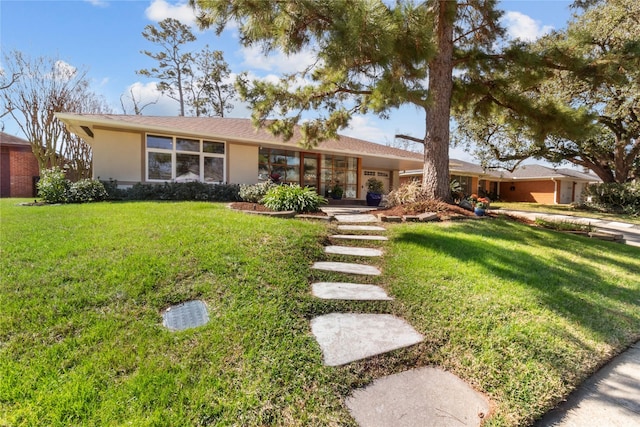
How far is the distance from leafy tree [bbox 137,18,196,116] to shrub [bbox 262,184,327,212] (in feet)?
75.9

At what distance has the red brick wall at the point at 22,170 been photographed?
18047 millimetres

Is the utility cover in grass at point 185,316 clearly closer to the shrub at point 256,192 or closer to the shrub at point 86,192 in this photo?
the shrub at point 256,192

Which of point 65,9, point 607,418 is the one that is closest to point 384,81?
point 607,418

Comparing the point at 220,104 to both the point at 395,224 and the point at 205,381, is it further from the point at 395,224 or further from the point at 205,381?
the point at 205,381

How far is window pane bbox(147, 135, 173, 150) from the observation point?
37.0 ft

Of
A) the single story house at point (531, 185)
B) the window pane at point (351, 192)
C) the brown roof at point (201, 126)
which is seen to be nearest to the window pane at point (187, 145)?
the brown roof at point (201, 126)

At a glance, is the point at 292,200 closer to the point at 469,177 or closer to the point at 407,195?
the point at 407,195

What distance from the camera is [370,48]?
15.1ft

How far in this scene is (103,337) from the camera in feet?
7.98

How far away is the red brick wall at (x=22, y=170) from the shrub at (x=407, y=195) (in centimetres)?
2100

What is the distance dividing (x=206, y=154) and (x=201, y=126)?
111cm

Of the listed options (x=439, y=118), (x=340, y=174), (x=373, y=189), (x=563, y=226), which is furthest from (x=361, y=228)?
(x=373, y=189)

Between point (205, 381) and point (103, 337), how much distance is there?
40.2 inches

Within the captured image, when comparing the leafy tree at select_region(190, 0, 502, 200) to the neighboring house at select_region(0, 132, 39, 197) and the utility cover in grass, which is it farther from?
the neighboring house at select_region(0, 132, 39, 197)
